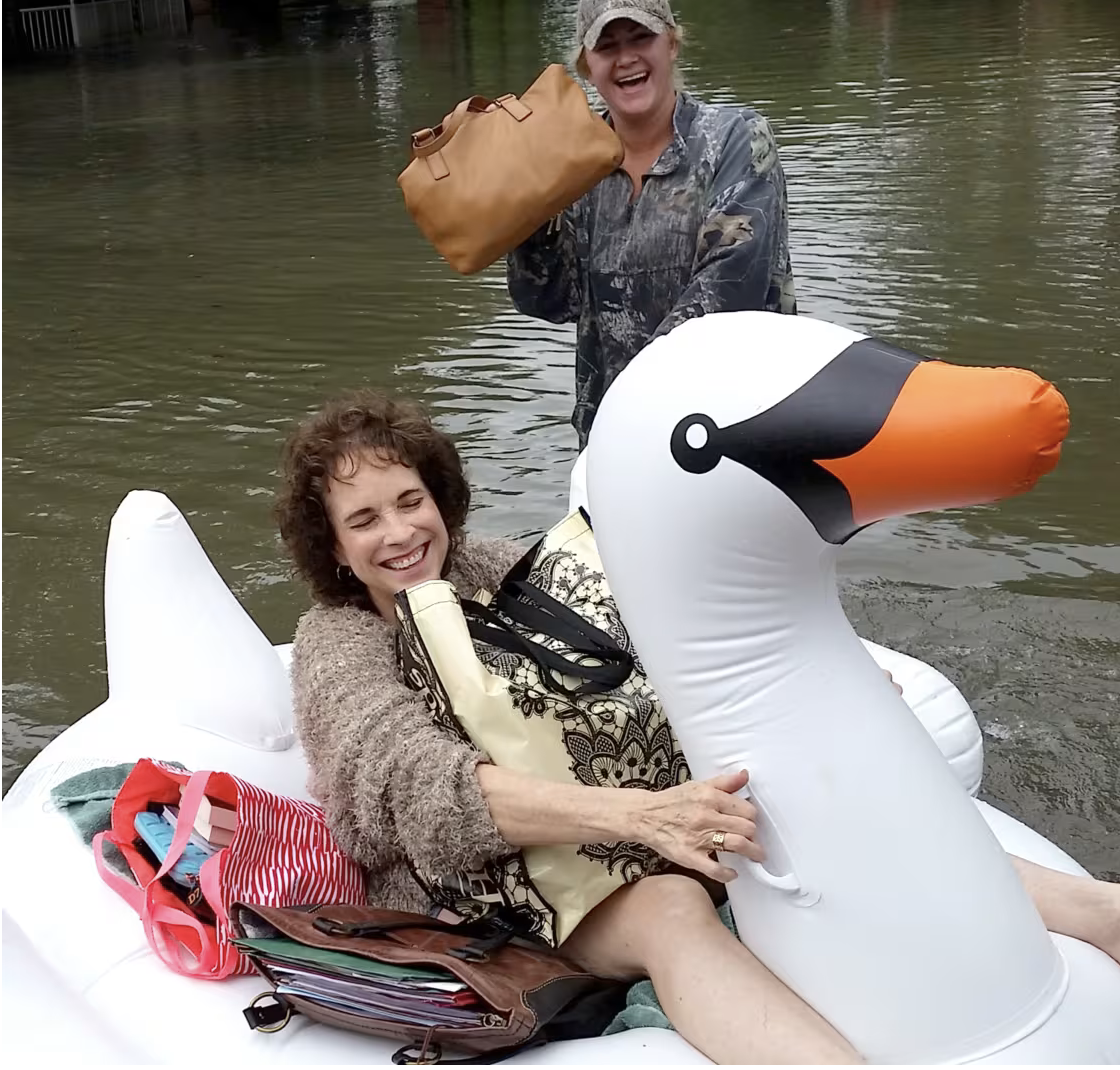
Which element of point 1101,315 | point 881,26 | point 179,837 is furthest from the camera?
point 881,26

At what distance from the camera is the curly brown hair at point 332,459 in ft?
6.58

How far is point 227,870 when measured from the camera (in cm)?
191

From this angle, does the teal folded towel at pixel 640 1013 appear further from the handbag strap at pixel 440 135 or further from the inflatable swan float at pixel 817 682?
the handbag strap at pixel 440 135

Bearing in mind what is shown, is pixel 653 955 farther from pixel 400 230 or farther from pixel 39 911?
pixel 400 230

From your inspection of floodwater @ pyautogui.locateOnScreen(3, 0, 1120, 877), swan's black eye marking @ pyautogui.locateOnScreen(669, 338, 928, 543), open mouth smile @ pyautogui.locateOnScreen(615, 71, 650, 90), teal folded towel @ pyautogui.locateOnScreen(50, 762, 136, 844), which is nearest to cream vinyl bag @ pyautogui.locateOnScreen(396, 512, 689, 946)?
swan's black eye marking @ pyautogui.locateOnScreen(669, 338, 928, 543)

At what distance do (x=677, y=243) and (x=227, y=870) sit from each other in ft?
4.60

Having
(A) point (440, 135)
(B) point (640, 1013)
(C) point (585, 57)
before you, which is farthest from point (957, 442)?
(C) point (585, 57)

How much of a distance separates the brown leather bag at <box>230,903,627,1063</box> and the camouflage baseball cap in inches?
62.4

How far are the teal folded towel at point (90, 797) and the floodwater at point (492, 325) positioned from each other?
166cm

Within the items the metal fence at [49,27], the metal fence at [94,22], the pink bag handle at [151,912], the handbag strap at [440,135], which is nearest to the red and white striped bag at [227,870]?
the pink bag handle at [151,912]

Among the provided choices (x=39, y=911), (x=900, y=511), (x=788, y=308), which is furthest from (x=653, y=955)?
(x=788, y=308)

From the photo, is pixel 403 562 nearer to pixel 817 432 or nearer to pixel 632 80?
pixel 817 432

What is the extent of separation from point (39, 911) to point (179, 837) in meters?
0.28

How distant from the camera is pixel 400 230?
28.4 ft
